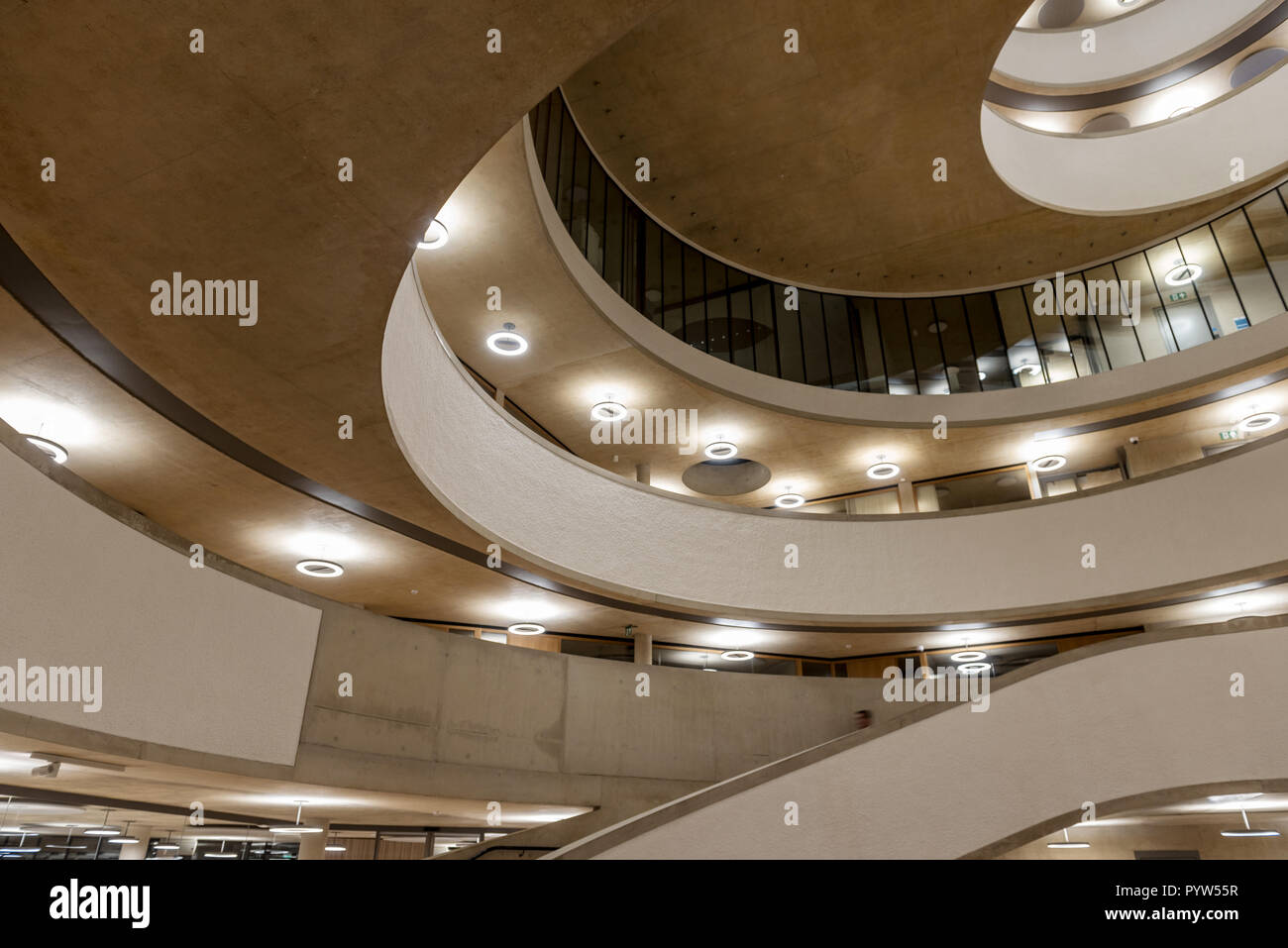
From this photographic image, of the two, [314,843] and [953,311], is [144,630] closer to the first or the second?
[314,843]

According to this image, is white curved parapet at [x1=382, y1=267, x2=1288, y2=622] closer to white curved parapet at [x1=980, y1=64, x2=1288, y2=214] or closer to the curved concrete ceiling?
the curved concrete ceiling

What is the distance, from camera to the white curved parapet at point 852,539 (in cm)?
1218

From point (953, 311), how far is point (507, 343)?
1110 cm

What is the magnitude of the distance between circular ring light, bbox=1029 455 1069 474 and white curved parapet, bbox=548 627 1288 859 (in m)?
6.83

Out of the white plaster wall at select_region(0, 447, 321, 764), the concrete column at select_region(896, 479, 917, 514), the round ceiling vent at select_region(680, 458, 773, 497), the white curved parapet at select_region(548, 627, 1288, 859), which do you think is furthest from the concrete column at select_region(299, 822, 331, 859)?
the concrete column at select_region(896, 479, 917, 514)

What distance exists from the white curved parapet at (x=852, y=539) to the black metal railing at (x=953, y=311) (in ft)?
12.3

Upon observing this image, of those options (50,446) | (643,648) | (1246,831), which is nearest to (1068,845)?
(1246,831)

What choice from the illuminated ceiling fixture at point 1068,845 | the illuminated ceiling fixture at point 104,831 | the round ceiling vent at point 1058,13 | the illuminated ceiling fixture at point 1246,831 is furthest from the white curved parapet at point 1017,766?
the round ceiling vent at point 1058,13

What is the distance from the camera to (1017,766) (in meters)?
10.3

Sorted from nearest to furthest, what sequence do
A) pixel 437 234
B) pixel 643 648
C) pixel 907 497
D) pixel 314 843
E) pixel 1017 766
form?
pixel 437 234, pixel 1017 766, pixel 314 843, pixel 643 648, pixel 907 497

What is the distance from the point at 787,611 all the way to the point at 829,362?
6076 millimetres

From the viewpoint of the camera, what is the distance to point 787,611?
1452 centimetres

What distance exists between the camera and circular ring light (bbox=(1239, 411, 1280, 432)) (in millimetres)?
15422

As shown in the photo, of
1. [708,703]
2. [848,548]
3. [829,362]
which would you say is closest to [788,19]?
[829,362]
